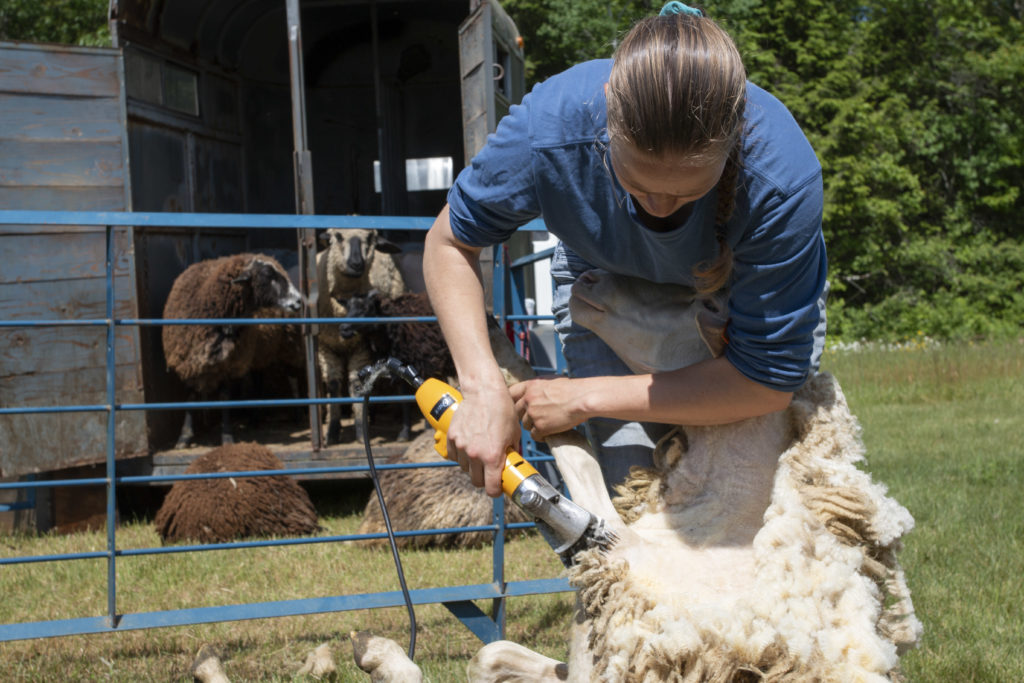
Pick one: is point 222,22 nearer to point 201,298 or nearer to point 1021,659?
point 201,298

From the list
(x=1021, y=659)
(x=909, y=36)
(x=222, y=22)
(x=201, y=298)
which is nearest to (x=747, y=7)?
(x=909, y=36)

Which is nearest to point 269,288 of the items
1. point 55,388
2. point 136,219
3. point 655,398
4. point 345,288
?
point 345,288

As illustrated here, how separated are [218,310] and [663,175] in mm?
5785

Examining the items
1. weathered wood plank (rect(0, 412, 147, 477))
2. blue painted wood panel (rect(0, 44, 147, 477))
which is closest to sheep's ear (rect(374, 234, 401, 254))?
blue painted wood panel (rect(0, 44, 147, 477))

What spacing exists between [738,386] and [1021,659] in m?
1.89

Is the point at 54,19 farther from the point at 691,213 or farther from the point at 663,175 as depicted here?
the point at 663,175

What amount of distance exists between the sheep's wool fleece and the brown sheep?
11.5 ft

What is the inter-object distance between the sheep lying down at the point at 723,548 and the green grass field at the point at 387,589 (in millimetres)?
1369

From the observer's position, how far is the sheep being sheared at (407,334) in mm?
6840

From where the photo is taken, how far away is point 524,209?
1.90 metres

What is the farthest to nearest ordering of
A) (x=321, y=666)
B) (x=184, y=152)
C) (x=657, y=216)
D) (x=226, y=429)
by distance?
(x=184, y=152)
(x=226, y=429)
(x=321, y=666)
(x=657, y=216)

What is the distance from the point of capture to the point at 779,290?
171 centimetres

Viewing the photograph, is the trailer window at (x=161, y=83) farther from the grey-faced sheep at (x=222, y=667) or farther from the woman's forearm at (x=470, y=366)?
the woman's forearm at (x=470, y=366)

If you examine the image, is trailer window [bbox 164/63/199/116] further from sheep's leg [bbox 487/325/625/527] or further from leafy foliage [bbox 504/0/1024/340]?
leafy foliage [bbox 504/0/1024/340]
